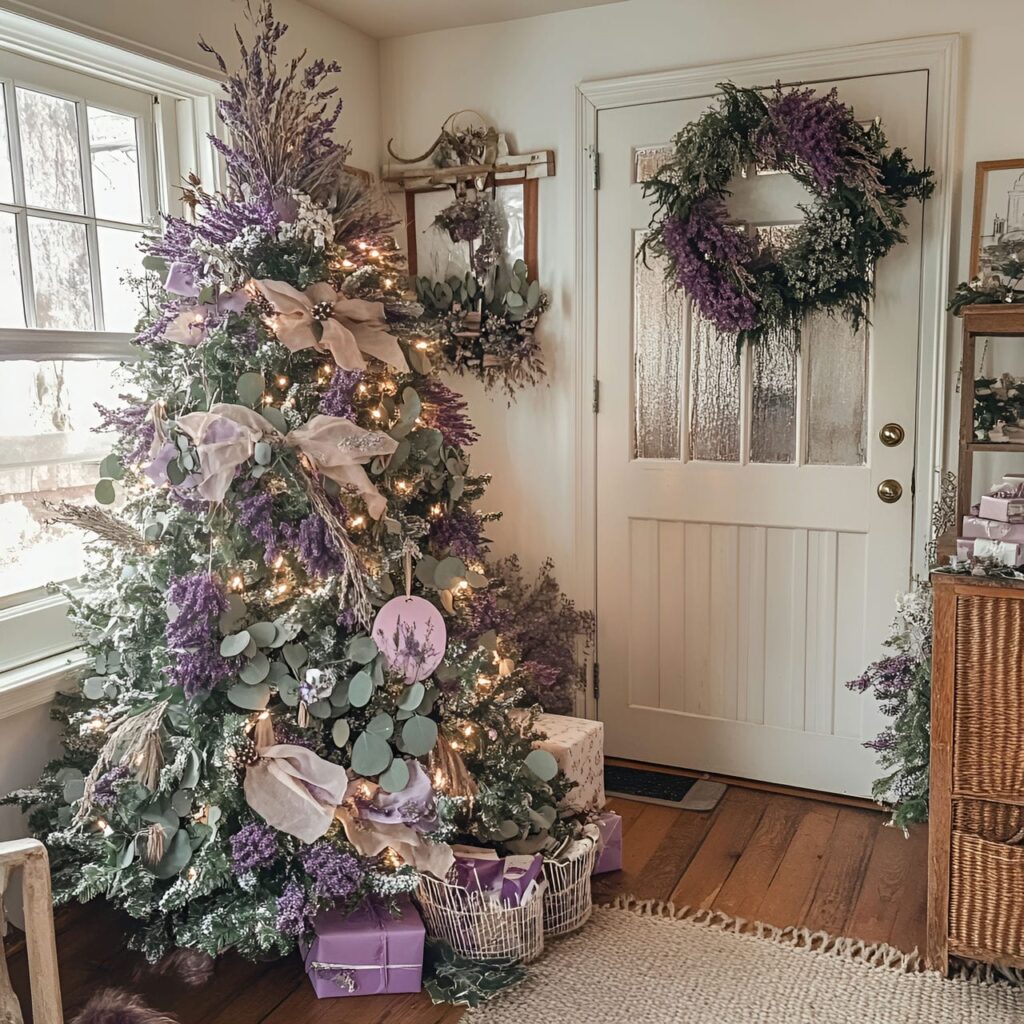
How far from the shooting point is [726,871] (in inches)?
101

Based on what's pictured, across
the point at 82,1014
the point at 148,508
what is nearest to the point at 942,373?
the point at 148,508

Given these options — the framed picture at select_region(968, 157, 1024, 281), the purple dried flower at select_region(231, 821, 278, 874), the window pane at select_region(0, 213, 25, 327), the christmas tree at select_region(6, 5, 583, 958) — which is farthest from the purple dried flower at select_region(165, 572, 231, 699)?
the framed picture at select_region(968, 157, 1024, 281)

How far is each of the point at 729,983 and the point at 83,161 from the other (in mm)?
2356

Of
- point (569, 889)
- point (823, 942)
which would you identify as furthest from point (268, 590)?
point (823, 942)

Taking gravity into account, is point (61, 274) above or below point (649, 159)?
below

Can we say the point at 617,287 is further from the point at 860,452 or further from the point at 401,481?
the point at 401,481

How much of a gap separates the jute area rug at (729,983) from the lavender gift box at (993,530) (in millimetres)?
909

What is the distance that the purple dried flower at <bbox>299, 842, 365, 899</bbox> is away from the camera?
201 cm

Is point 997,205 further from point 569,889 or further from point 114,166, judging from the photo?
point 114,166

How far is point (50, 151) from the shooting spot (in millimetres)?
2389

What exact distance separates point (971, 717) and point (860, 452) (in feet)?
3.21

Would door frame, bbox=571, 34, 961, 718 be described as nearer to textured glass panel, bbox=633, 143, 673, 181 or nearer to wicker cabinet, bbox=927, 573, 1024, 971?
textured glass panel, bbox=633, 143, 673, 181

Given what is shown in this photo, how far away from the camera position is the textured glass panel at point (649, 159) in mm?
2969

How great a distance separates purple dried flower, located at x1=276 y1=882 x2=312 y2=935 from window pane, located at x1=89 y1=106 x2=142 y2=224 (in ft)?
5.45
